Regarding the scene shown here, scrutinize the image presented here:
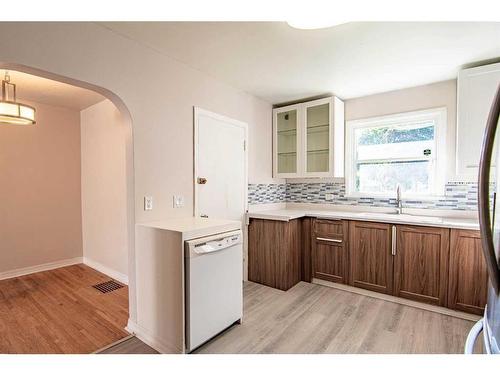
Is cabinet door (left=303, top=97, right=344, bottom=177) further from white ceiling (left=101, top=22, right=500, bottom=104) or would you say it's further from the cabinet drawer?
the cabinet drawer

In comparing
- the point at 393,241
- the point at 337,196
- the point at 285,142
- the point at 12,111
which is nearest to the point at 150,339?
the point at 393,241

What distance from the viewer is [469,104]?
2281mm

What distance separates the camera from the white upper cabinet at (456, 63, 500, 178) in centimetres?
221

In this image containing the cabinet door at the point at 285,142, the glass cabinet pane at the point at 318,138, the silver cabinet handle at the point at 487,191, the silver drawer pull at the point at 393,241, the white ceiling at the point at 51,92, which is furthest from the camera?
the cabinet door at the point at 285,142

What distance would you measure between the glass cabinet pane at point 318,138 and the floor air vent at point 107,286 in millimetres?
2764

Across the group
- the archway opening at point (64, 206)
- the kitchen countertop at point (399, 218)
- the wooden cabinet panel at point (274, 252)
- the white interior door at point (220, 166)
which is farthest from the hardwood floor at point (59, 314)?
the kitchen countertop at point (399, 218)

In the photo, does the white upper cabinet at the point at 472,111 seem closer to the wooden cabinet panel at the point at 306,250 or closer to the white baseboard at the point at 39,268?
the wooden cabinet panel at the point at 306,250

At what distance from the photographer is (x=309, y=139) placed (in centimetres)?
333

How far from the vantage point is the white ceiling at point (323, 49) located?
1.78 m

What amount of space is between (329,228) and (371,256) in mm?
507

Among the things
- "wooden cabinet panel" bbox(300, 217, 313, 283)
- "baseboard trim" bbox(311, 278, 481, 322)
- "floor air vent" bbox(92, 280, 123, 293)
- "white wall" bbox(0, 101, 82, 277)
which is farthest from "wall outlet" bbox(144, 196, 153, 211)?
"white wall" bbox(0, 101, 82, 277)

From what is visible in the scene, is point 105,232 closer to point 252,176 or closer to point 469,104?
point 252,176
